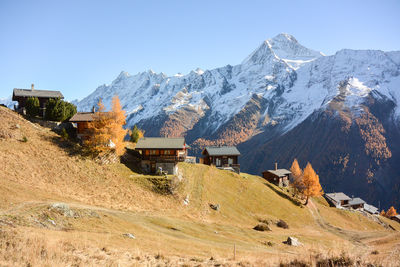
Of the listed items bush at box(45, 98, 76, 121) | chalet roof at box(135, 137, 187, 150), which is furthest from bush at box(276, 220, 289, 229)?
bush at box(45, 98, 76, 121)

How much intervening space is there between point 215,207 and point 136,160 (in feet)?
76.9

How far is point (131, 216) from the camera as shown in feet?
115

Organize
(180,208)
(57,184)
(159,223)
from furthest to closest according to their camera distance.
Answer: (180,208) → (57,184) → (159,223)

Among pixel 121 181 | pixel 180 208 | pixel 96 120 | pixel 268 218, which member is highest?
pixel 96 120

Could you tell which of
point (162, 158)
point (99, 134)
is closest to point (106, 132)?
point (99, 134)

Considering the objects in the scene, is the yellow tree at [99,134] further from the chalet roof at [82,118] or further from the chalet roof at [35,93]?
the chalet roof at [35,93]

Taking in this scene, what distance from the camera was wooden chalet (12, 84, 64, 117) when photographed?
6271 centimetres

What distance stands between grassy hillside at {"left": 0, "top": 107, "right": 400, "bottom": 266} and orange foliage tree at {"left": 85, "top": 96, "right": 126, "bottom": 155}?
13.8 ft

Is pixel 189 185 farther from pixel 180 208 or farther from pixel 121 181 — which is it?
pixel 121 181

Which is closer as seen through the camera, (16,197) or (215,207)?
(16,197)

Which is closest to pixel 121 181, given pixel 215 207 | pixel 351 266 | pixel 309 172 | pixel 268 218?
pixel 215 207

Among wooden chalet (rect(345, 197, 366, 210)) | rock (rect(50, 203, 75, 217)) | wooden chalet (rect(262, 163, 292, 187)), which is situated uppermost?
rock (rect(50, 203, 75, 217))

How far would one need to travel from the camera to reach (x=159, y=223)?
1389 inches

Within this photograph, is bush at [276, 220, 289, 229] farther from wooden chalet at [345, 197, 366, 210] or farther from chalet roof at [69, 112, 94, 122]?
wooden chalet at [345, 197, 366, 210]
